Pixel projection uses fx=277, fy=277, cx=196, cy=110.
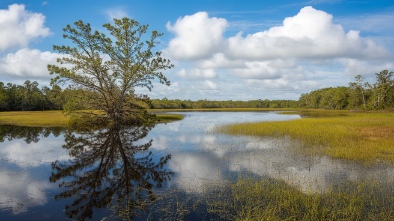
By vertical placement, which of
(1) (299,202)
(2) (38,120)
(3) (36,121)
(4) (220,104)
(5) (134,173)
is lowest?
(1) (299,202)

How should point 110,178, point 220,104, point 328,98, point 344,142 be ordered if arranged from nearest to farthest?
1. point 110,178
2. point 344,142
3. point 328,98
4. point 220,104

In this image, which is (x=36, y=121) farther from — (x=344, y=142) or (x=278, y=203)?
(x=278, y=203)

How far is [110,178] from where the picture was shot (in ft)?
44.4

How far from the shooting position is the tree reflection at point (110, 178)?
33.2 ft

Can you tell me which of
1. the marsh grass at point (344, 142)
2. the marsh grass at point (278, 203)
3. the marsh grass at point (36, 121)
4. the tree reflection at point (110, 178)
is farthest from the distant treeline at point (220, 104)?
Answer: the marsh grass at point (278, 203)

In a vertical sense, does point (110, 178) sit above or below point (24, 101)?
below

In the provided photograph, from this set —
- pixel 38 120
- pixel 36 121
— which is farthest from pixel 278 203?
pixel 38 120

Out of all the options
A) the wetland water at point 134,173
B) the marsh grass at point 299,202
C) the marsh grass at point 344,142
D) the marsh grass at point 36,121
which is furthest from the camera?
the marsh grass at point 36,121

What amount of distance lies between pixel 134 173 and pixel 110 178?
1350 millimetres

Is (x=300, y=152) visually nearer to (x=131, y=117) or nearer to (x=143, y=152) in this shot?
(x=143, y=152)

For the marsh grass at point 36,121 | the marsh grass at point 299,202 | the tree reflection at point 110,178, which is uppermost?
the marsh grass at point 36,121

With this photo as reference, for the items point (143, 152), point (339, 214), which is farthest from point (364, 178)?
point (143, 152)

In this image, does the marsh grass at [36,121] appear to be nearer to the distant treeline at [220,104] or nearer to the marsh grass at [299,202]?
the marsh grass at [299,202]

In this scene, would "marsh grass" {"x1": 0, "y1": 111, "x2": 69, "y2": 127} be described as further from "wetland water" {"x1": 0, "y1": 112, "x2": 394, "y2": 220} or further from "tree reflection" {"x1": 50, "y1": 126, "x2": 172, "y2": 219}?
"tree reflection" {"x1": 50, "y1": 126, "x2": 172, "y2": 219}
